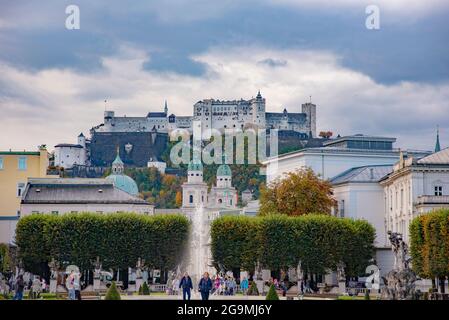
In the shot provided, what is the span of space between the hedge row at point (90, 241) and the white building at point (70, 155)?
116 metres

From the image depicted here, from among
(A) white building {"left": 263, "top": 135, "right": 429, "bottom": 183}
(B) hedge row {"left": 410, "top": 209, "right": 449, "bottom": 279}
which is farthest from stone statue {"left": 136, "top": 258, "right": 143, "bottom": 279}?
(A) white building {"left": 263, "top": 135, "right": 429, "bottom": 183}

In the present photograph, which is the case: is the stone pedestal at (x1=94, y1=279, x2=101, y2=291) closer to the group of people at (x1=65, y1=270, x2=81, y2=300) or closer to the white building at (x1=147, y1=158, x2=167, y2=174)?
the group of people at (x1=65, y1=270, x2=81, y2=300)

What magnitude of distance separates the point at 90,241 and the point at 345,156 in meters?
35.2

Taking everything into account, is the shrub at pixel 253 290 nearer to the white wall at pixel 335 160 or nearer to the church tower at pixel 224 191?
the white wall at pixel 335 160

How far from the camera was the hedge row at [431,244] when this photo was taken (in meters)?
62.2

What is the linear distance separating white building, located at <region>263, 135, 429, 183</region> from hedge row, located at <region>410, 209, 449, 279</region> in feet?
108

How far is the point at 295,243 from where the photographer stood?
72.2 metres

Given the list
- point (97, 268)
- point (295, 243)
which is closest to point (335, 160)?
point (295, 243)

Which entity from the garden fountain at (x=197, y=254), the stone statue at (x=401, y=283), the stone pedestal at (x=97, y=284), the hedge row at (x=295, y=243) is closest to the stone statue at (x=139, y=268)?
the stone pedestal at (x=97, y=284)

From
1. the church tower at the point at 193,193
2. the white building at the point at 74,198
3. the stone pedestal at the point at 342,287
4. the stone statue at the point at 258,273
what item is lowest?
the stone pedestal at the point at 342,287
